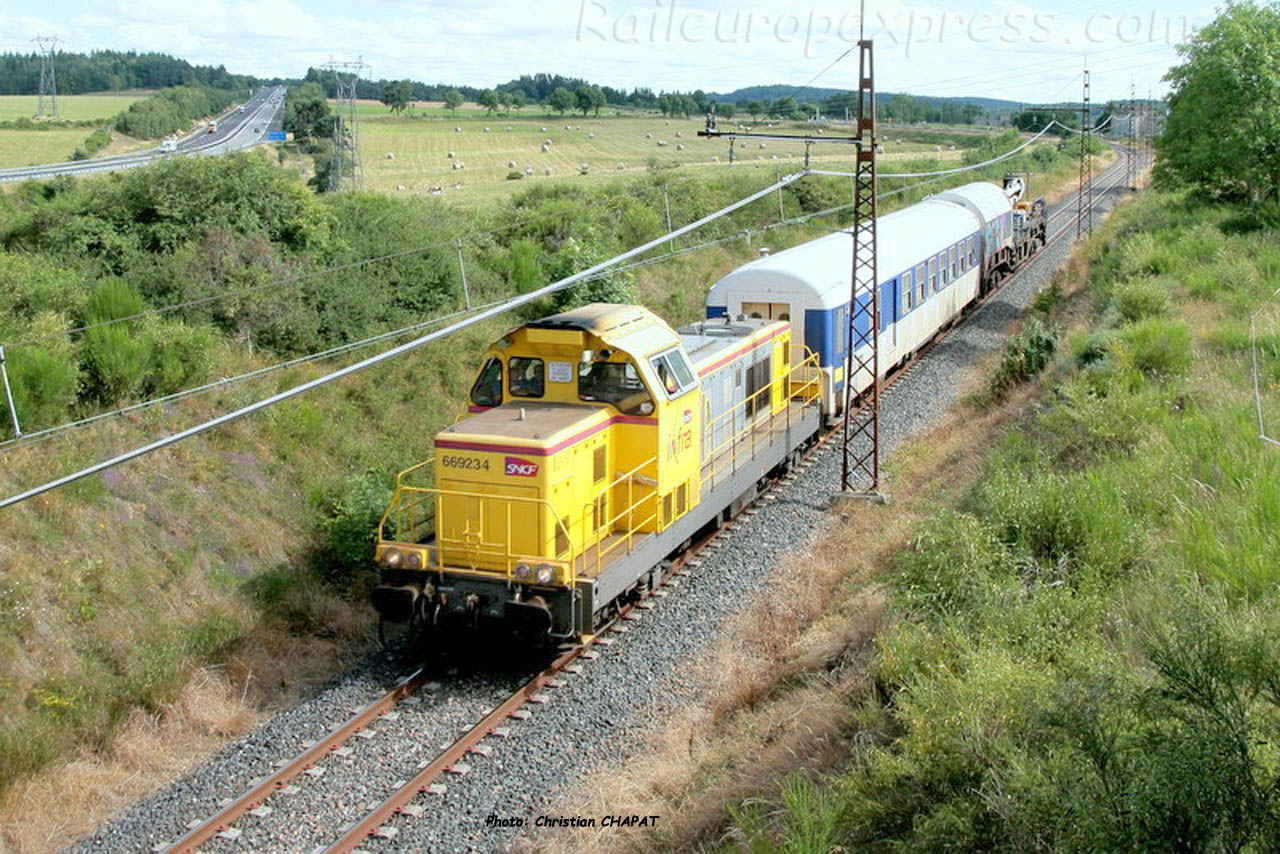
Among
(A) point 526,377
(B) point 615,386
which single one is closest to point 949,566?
(B) point 615,386

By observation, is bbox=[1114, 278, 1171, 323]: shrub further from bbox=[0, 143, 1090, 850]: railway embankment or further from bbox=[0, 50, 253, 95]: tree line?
bbox=[0, 50, 253, 95]: tree line

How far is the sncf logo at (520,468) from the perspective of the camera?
456 inches

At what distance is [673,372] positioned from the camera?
13648 millimetres

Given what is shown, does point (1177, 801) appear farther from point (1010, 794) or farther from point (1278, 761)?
point (1010, 794)

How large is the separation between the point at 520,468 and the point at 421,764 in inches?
119

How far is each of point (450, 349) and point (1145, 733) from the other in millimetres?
17551

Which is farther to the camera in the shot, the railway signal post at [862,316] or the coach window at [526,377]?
the railway signal post at [862,316]

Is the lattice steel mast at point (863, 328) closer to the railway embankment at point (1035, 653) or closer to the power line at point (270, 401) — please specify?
the railway embankment at point (1035, 653)

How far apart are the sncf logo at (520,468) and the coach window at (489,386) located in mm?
1864

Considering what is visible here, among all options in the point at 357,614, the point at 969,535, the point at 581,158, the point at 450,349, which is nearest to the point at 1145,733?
the point at 969,535

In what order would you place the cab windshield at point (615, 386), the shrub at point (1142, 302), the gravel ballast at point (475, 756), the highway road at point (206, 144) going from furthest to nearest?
the highway road at point (206, 144) < the shrub at point (1142, 302) < the cab windshield at point (615, 386) < the gravel ballast at point (475, 756)

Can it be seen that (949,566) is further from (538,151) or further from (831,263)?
(538,151)

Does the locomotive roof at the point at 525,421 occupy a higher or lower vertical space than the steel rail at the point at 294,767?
higher

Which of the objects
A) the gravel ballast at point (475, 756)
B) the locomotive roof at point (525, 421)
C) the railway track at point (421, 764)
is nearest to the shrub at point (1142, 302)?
the gravel ballast at point (475, 756)
